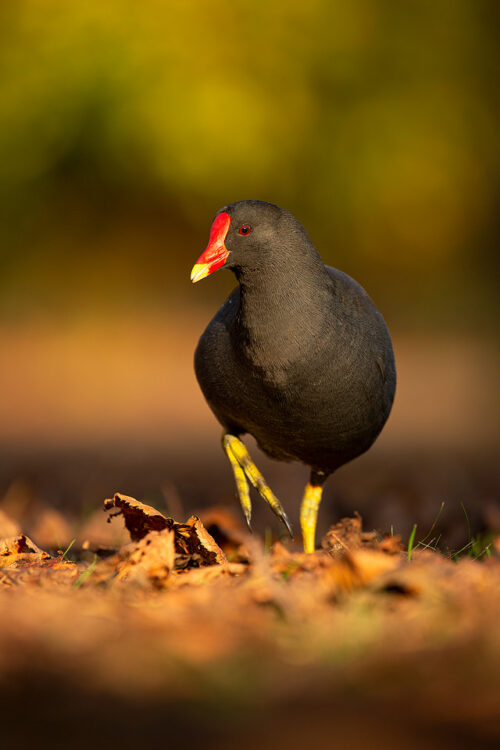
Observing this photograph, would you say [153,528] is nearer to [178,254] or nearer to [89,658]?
[89,658]

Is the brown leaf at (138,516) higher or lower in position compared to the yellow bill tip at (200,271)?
lower

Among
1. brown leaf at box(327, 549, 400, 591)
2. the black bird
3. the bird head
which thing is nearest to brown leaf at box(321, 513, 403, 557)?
Answer: the black bird

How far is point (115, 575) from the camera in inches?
80.9

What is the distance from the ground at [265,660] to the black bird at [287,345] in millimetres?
1224

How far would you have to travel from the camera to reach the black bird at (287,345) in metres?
3.03

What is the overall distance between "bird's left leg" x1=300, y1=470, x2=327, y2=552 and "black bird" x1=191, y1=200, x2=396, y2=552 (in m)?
0.47

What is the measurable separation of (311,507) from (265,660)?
2.63 m

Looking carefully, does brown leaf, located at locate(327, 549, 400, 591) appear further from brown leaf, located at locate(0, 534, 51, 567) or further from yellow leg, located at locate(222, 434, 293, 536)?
yellow leg, located at locate(222, 434, 293, 536)

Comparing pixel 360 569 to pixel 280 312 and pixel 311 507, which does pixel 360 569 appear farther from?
pixel 311 507

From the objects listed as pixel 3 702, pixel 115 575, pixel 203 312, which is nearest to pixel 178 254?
pixel 203 312

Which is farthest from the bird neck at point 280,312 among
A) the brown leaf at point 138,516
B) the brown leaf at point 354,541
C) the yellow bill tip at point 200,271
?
the brown leaf at point 138,516

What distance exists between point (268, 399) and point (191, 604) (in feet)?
5.11

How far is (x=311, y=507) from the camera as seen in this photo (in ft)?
13.0

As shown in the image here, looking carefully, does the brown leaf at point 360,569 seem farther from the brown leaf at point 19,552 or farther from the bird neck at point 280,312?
the bird neck at point 280,312
